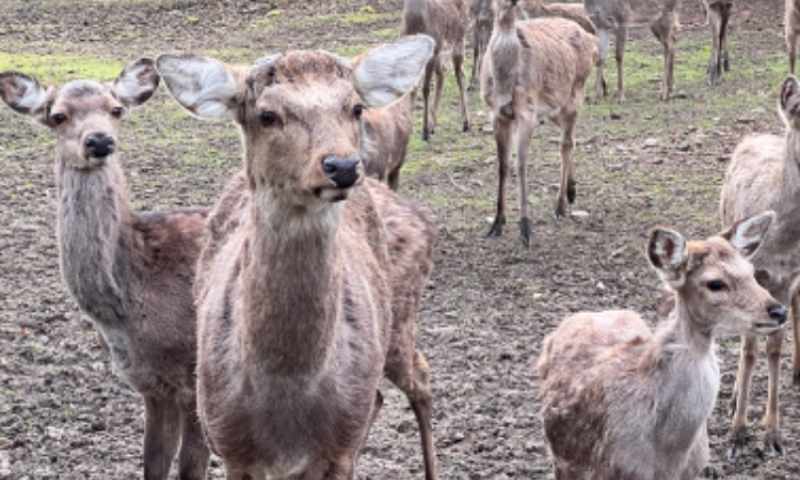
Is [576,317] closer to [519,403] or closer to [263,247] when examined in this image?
[519,403]

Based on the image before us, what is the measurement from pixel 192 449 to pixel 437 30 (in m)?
9.90

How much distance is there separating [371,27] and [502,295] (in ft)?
39.5

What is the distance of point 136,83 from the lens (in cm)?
684

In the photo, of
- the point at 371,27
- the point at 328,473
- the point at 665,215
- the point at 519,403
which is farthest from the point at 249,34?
the point at 328,473

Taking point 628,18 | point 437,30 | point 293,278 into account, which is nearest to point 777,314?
point 293,278

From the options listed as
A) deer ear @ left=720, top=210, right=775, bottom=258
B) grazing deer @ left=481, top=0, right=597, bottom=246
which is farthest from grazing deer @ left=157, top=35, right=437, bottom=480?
grazing deer @ left=481, top=0, right=597, bottom=246

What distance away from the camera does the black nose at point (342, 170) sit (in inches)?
152

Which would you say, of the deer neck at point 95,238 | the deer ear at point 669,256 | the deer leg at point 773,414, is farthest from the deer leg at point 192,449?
the deer leg at point 773,414

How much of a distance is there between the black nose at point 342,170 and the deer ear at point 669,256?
6.72 feet

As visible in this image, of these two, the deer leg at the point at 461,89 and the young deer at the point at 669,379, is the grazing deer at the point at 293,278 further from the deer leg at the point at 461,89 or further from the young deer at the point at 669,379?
the deer leg at the point at 461,89

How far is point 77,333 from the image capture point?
8383 millimetres

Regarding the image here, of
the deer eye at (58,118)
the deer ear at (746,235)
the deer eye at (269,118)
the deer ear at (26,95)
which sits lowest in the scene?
the deer ear at (746,235)

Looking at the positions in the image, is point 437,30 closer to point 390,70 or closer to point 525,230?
point 525,230

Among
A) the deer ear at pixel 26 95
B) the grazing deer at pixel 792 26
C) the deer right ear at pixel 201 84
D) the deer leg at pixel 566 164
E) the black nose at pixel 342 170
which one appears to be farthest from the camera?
the grazing deer at pixel 792 26
